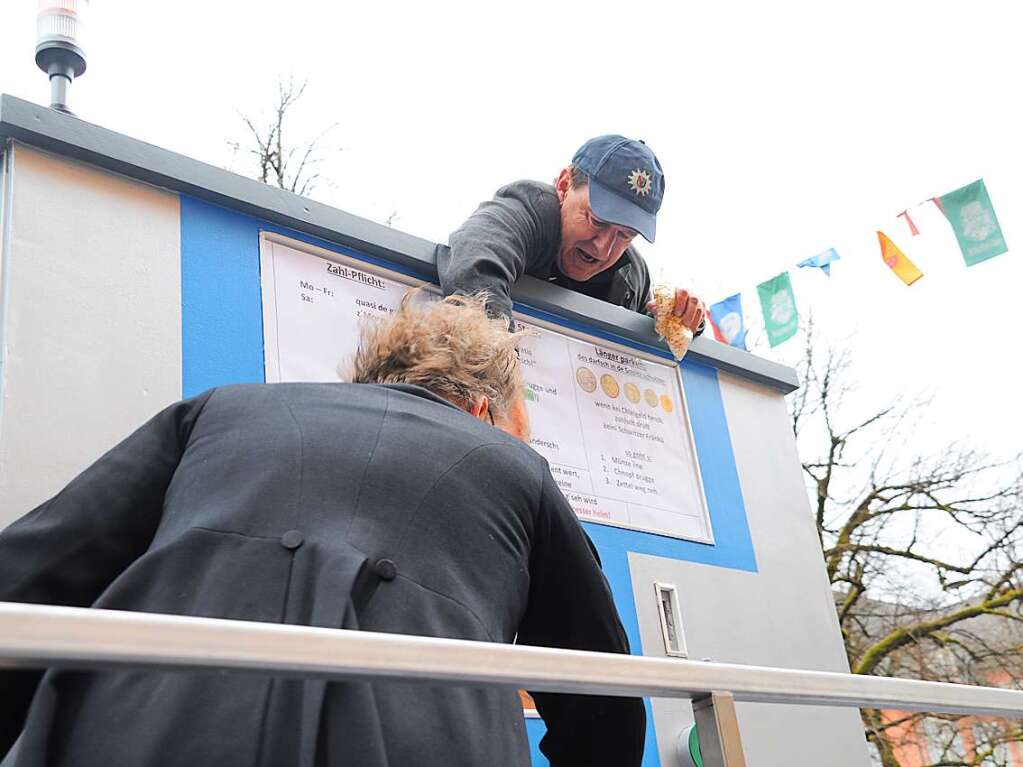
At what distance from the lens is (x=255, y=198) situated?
261cm

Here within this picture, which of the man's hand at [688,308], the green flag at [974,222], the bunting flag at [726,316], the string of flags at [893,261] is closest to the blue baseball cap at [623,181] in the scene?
the man's hand at [688,308]

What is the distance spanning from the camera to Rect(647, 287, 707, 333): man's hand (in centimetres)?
348

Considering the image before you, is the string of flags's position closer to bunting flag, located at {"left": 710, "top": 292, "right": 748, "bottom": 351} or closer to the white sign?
bunting flag, located at {"left": 710, "top": 292, "right": 748, "bottom": 351}

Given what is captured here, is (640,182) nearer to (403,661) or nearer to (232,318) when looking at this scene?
(232,318)

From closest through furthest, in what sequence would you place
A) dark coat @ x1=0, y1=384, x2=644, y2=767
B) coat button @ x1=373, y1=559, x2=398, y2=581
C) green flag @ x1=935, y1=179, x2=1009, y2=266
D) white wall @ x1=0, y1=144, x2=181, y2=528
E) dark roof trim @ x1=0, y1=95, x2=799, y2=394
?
dark coat @ x1=0, y1=384, x2=644, y2=767 → coat button @ x1=373, y1=559, x2=398, y2=581 → white wall @ x1=0, y1=144, x2=181, y2=528 → dark roof trim @ x1=0, y1=95, x2=799, y2=394 → green flag @ x1=935, y1=179, x2=1009, y2=266

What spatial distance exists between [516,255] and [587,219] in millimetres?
379

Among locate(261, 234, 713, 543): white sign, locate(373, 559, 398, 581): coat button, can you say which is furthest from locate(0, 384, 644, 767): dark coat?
locate(261, 234, 713, 543): white sign

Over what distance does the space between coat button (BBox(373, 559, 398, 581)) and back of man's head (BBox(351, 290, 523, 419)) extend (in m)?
0.46

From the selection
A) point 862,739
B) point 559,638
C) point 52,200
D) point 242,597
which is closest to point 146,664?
point 242,597

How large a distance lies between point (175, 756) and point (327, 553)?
27 cm

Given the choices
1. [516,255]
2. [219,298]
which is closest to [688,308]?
[516,255]

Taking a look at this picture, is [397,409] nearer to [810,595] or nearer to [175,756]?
[175,756]

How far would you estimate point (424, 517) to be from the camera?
143 centimetres

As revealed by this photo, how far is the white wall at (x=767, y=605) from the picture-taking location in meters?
3.04
